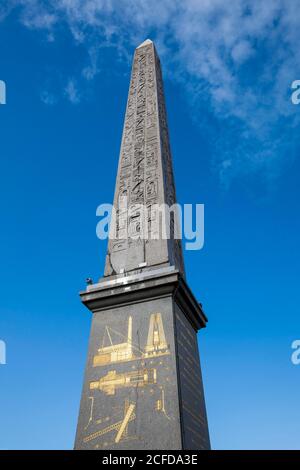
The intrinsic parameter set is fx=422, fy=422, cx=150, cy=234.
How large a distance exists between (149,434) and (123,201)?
4.23 meters

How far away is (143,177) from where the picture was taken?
312 inches

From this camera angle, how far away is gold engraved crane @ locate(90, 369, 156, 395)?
16.3ft

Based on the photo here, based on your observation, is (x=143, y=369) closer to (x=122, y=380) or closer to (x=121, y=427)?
(x=122, y=380)

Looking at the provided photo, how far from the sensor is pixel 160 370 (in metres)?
4.98

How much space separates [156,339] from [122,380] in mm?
639

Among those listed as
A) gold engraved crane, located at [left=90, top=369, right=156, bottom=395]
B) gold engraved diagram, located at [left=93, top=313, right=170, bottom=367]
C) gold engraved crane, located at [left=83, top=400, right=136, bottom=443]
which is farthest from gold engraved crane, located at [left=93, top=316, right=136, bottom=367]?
gold engraved crane, located at [left=83, top=400, right=136, bottom=443]

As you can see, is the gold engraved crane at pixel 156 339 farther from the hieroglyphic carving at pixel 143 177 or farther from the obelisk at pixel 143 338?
the hieroglyphic carving at pixel 143 177

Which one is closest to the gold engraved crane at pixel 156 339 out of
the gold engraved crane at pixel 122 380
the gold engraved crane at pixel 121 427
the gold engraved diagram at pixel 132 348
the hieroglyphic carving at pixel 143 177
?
the gold engraved diagram at pixel 132 348

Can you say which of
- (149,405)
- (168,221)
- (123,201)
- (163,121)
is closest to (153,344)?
(149,405)

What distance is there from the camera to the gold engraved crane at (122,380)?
4.98 metres

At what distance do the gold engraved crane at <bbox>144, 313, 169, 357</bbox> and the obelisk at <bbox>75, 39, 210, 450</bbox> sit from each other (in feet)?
0.04

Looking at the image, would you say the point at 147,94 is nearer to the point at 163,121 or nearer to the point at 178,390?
the point at 163,121

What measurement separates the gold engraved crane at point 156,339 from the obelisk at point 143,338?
0.04 ft

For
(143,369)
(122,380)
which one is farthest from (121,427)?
(143,369)
